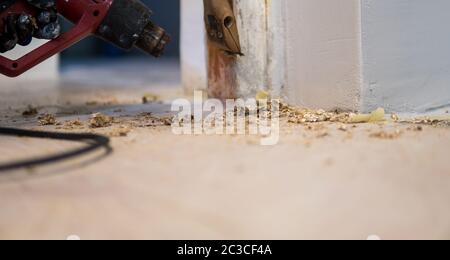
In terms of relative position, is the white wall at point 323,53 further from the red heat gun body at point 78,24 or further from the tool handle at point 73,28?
the tool handle at point 73,28

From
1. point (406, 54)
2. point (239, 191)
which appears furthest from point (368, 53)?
point (239, 191)

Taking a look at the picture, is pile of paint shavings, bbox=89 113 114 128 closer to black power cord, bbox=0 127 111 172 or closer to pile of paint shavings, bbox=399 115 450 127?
black power cord, bbox=0 127 111 172

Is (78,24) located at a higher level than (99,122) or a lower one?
higher

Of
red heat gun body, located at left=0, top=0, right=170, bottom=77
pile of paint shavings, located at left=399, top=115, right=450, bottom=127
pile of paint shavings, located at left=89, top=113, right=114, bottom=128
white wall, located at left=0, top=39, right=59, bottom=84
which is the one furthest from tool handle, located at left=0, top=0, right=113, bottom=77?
white wall, located at left=0, top=39, right=59, bottom=84

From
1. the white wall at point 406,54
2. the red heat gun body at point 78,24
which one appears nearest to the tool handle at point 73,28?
the red heat gun body at point 78,24

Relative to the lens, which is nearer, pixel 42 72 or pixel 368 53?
pixel 368 53

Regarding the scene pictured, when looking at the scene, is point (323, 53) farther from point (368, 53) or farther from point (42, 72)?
point (42, 72)

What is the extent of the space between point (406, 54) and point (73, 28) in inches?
37.0

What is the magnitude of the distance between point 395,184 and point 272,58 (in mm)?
953

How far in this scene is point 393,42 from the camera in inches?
55.6

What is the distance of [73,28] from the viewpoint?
1.50 m

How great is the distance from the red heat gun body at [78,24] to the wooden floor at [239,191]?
1.42 feet

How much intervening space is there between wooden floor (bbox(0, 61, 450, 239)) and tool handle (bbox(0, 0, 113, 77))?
431 mm

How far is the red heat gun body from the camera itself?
55.5 inches
